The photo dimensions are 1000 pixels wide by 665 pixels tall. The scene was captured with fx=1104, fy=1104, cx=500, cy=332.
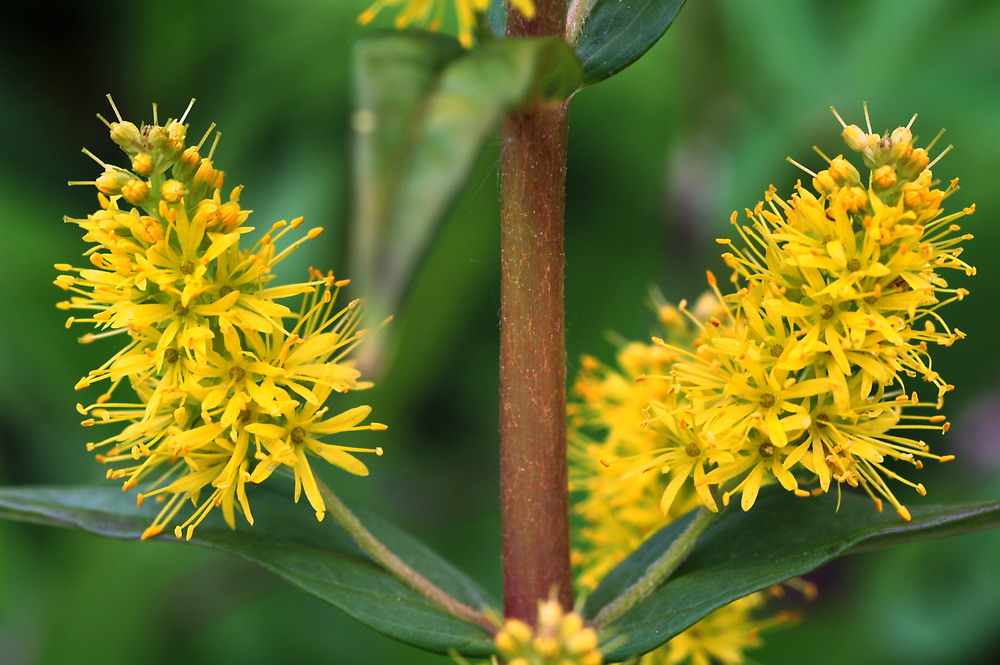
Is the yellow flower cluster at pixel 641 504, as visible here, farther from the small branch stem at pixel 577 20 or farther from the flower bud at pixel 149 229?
the flower bud at pixel 149 229

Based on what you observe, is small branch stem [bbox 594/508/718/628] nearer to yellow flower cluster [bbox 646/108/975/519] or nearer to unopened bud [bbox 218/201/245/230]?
yellow flower cluster [bbox 646/108/975/519]

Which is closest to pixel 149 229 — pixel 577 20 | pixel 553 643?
pixel 577 20

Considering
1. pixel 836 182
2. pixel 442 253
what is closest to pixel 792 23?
pixel 442 253

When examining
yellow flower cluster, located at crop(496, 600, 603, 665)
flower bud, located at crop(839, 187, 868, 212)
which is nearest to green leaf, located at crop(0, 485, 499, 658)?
yellow flower cluster, located at crop(496, 600, 603, 665)

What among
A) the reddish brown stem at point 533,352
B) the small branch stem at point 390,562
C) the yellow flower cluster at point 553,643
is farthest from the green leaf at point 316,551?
the yellow flower cluster at point 553,643

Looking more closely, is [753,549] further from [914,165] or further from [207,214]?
[207,214]
